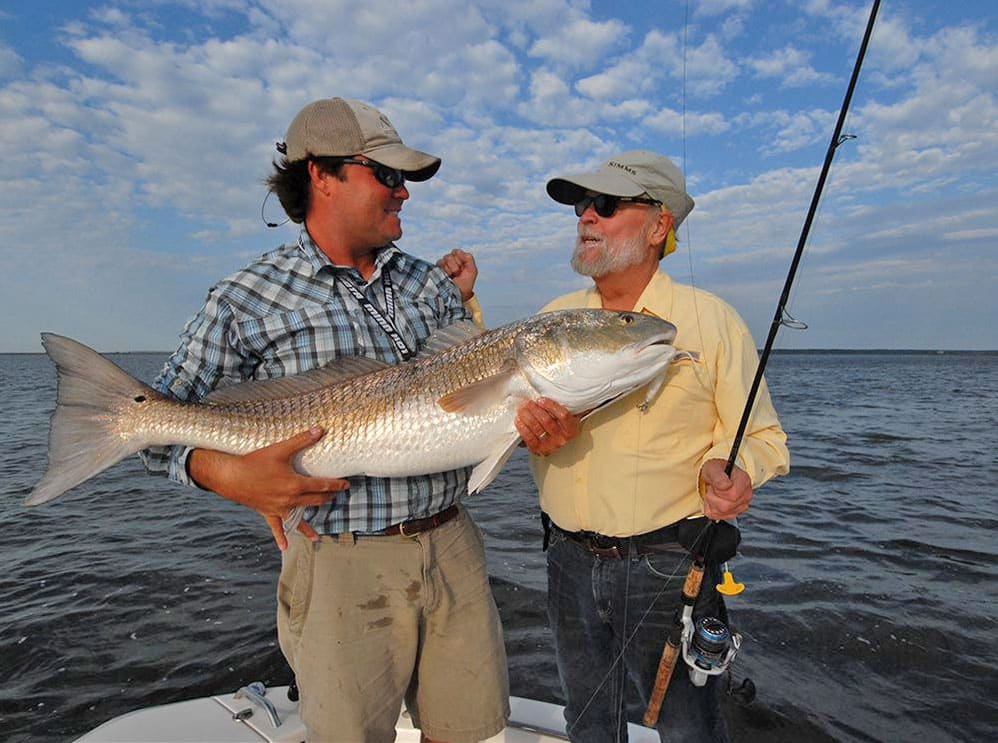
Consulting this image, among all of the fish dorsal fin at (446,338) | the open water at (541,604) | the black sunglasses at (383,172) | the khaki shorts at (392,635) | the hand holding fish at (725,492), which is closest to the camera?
the hand holding fish at (725,492)

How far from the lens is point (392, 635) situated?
116 inches

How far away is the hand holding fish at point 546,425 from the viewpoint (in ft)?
9.84

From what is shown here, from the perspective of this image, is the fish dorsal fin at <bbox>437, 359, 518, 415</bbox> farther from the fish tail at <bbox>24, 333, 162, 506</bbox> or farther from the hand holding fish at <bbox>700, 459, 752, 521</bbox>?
the fish tail at <bbox>24, 333, 162, 506</bbox>

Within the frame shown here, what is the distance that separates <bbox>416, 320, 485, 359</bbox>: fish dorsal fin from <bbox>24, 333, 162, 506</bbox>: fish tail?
4.26 ft

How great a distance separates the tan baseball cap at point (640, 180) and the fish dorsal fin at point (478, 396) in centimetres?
110

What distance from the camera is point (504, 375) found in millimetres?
3176

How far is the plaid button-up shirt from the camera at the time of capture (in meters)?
2.91

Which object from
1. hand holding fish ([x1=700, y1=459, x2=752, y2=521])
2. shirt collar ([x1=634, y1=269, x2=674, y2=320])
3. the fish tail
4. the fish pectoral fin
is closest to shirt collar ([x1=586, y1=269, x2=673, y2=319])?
shirt collar ([x1=634, y1=269, x2=674, y2=320])

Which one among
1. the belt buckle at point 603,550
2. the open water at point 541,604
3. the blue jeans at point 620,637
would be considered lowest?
the open water at point 541,604

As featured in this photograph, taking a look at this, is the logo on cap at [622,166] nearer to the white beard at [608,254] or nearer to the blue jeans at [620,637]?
the white beard at [608,254]

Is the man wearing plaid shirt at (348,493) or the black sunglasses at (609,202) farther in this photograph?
the black sunglasses at (609,202)

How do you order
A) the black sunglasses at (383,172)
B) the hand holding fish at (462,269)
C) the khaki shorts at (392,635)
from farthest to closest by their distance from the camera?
the hand holding fish at (462,269)
the black sunglasses at (383,172)
the khaki shorts at (392,635)

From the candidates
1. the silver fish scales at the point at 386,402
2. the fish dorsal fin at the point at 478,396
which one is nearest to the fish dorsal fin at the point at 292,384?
the silver fish scales at the point at 386,402

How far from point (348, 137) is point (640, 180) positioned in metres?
1.49
